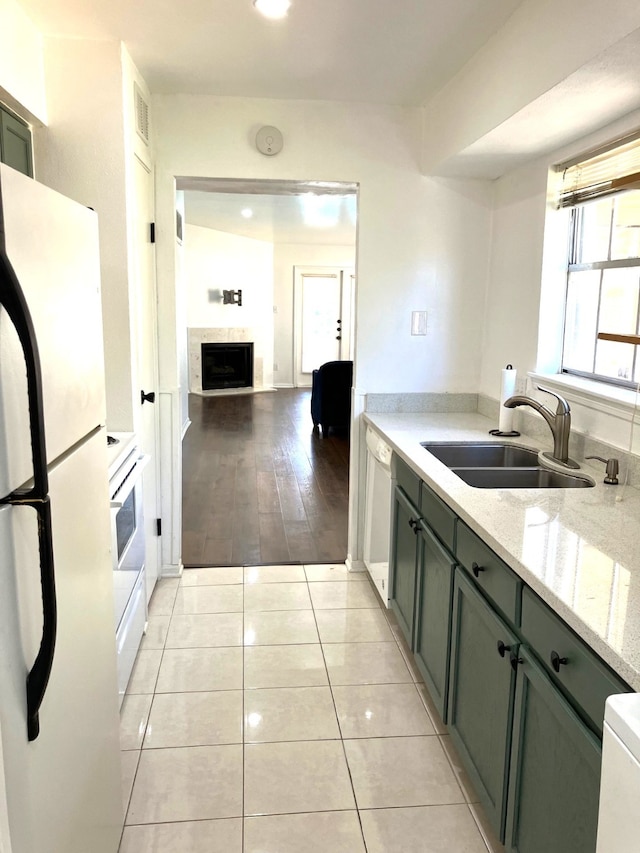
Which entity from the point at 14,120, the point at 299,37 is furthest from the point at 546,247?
the point at 14,120

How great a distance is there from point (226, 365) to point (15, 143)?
846 cm

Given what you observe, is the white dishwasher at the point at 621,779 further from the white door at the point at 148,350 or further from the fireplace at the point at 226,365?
the fireplace at the point at 226,365

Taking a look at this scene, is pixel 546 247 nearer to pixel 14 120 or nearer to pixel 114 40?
pixel 114 40

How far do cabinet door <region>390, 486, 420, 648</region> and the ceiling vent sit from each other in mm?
1929

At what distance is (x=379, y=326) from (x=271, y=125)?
3.66ft

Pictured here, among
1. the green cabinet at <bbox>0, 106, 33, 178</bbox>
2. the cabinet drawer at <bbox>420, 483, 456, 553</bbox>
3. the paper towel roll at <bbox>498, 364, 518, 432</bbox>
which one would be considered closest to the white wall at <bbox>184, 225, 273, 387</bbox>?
the green cabinet at <bbox>0, 106, 33, 178</bbox>

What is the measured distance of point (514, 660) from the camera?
156 cm

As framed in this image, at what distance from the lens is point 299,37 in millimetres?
2451

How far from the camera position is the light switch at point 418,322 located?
A: 3500 mm

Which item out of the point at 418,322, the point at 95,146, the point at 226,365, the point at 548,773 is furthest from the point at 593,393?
the point at 226,365

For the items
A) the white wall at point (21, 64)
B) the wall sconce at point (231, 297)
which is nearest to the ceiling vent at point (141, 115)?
the white wall at point (21, 64)

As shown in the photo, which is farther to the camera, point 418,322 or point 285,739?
point 418,322

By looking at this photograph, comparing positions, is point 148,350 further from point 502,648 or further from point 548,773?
point 548,773

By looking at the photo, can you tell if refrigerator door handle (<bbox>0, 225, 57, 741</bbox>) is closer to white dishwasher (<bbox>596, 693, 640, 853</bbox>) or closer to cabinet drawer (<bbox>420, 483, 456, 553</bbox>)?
white dishwasher (<bbox>596, 693, 640, 853</bbox>)
